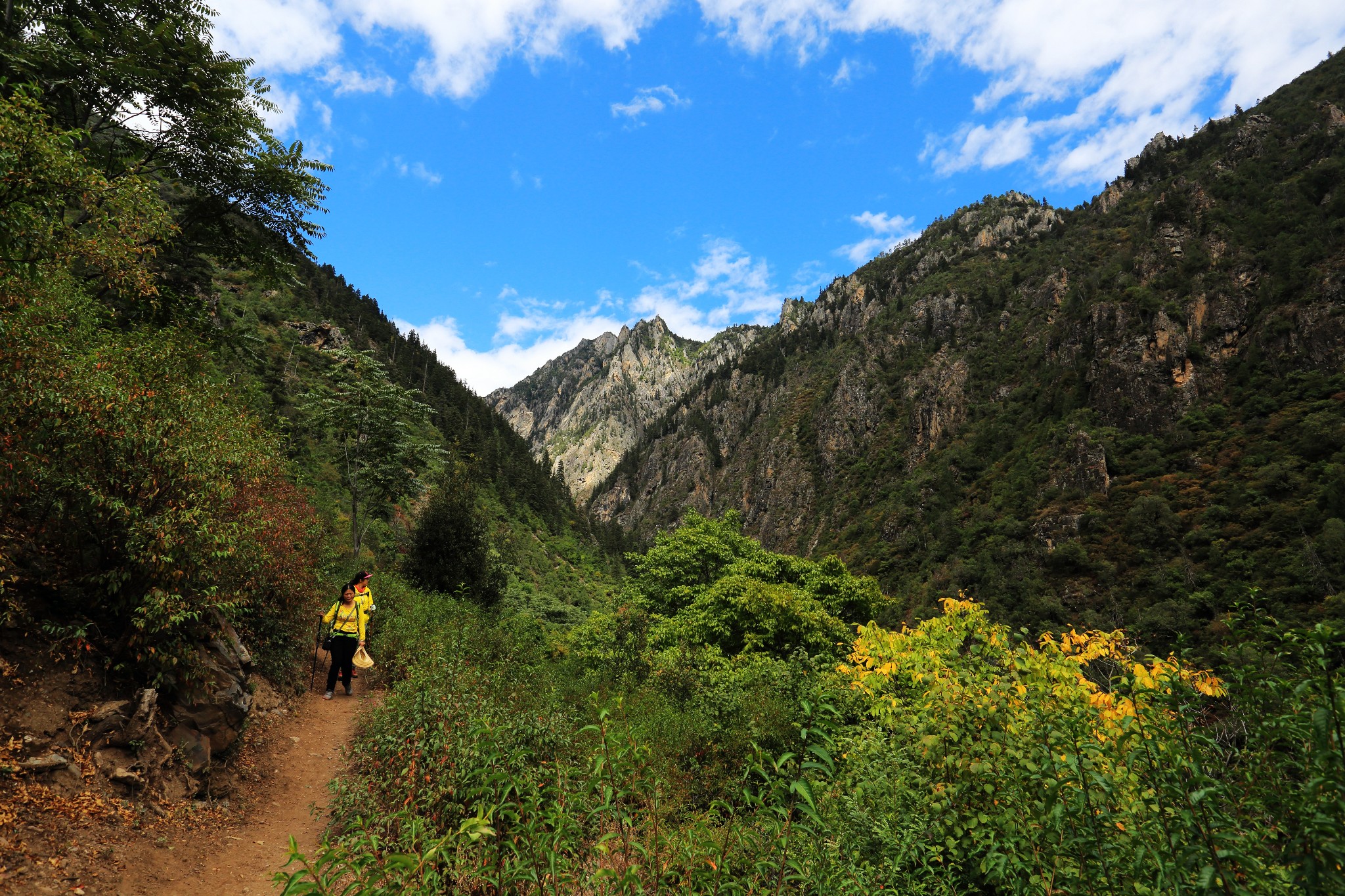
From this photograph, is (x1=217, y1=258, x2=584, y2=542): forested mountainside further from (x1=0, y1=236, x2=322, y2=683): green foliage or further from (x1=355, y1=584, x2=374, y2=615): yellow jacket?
(x1=0, y1=236, x2=322, y2=683): green foliage

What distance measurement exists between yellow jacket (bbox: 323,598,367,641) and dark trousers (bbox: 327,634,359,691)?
0.18 meters

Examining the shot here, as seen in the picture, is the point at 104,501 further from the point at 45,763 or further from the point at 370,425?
the point at 370,425

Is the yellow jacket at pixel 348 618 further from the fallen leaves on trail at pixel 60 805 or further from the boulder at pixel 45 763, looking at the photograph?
the boulder at pixel 45 763

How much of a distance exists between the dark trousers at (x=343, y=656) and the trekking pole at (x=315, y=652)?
0.80ft

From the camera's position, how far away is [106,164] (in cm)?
889

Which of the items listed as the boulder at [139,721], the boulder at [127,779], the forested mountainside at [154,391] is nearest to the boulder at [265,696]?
the forested mountainside at [154,391]

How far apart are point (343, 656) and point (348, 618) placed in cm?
76

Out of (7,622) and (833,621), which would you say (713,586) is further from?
(7,622)

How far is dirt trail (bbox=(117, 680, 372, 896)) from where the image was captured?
4.18 meters

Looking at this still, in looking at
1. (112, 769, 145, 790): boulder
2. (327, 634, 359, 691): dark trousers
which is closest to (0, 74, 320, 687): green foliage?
(112, 769, 145, 790): boulder

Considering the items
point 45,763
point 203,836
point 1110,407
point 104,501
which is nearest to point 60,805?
point 45,763

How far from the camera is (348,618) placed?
8805 millimetres

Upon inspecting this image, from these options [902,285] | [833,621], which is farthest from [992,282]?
[833,621]

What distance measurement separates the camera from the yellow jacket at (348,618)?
8781 mm
